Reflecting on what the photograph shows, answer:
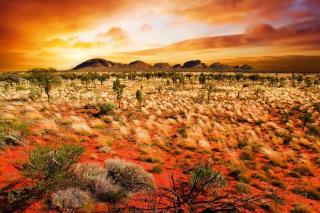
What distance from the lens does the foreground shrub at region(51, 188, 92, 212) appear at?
6629mm

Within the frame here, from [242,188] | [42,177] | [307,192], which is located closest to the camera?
[42,177]

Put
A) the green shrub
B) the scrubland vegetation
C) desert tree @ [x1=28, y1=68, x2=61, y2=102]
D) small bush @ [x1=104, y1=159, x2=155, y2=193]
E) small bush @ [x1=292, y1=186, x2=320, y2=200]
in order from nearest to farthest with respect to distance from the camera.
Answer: the scrubland vegetation
the green shrub
small bush @ [x1=104, y1=159, x2=155, y2=193]
small bush @ [x1=292, y1=186, x2=320, y2=200]
desert tree @ [x1=28, y1=68, x2=61, y2=102]

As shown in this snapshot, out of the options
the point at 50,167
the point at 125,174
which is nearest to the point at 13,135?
the point at 50,167

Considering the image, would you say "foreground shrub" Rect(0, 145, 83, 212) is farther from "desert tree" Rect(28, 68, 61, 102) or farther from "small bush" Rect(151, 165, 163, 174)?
"desert tree" Rect(28, 68, 61, 102)

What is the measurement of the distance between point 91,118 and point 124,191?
1475 cm

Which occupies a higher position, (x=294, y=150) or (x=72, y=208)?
(x=72, y=208)

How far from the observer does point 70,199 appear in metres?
6.72

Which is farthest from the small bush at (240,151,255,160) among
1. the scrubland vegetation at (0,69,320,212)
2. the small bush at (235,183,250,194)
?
the small bush at (235,183,250,194)

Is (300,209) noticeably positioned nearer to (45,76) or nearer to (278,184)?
(278,184)

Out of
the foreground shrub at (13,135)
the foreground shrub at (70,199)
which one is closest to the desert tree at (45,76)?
the foreground shrub at (13,135)

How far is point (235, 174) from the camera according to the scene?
10.8 m

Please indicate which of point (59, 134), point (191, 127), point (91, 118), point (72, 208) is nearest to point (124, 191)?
point (72, 208)

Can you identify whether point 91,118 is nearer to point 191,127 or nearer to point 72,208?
point 191,127

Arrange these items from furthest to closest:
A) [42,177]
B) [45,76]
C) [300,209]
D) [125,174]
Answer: [45,76]
[125,174]
[42,177]
[300,209]
